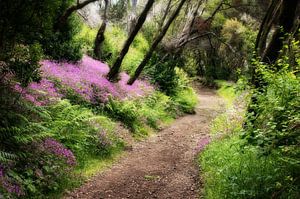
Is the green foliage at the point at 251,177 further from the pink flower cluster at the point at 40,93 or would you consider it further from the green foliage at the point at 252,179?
the pink flower cluster at the point at 40,93

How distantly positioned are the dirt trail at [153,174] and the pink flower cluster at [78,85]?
8.57ft

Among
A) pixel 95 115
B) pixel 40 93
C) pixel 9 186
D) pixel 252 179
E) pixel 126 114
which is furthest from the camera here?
pixel 126 114

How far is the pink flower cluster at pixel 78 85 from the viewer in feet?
33.5

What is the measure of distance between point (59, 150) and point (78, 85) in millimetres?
5093

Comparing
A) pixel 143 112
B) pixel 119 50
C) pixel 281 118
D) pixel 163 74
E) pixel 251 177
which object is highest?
pixel 281 118

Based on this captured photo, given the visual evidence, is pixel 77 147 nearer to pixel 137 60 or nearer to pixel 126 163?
pixel 126 163

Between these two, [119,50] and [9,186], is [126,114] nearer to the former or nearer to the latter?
[119,50]

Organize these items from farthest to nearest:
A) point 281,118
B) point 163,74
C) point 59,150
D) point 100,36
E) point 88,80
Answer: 1. point 163,74
2. point 100,36
3. point 88,80
4. point 59,150
5. point 281,118

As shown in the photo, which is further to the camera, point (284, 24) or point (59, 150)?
point (284, 24)

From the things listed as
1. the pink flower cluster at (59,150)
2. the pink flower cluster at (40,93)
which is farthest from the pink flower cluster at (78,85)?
the pink flower cluster at (59,150)

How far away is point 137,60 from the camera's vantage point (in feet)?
77.3

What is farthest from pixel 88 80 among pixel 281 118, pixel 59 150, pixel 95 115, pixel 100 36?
pixel 281 118

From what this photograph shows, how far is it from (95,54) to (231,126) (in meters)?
10.5

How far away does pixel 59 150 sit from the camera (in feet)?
27.0
